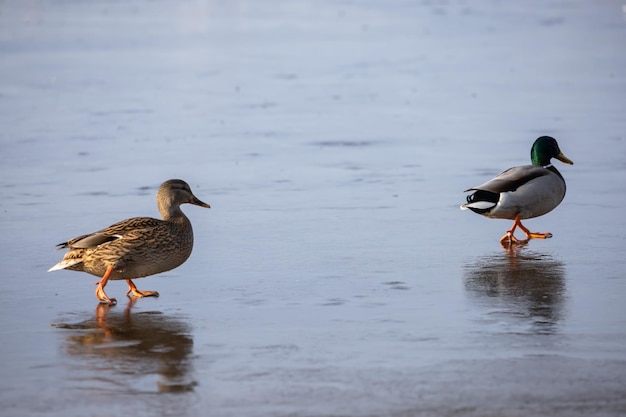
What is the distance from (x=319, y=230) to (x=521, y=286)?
2.03 meters

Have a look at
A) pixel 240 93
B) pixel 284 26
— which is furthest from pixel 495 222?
pixel 284 26

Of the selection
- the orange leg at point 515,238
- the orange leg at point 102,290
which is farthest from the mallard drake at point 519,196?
the orange leg at point 102,290

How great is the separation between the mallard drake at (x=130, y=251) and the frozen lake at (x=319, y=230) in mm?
186

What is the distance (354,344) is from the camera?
19.3 ft

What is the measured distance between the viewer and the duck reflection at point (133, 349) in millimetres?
5379

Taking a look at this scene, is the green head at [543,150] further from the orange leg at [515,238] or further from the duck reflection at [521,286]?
the duck reflection at [521,286]

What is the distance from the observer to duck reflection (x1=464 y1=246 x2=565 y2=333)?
249 inches

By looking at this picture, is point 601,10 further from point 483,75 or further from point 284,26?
point 483,75

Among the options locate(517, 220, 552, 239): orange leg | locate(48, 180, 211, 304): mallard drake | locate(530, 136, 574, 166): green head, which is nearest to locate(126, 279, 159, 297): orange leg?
locate(48, 180, 211, 304): mallard drake

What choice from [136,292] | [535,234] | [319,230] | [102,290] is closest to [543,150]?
[535,234]

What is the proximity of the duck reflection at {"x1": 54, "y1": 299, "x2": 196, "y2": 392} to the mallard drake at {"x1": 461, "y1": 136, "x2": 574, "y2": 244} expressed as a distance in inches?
113

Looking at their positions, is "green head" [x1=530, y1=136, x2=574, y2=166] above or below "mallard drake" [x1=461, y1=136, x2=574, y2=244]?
above

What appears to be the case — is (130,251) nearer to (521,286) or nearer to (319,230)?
(319,230)

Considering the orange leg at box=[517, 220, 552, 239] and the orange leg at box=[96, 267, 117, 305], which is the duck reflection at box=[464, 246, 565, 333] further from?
the orange leg at box=[96, 267, 117, 305]
